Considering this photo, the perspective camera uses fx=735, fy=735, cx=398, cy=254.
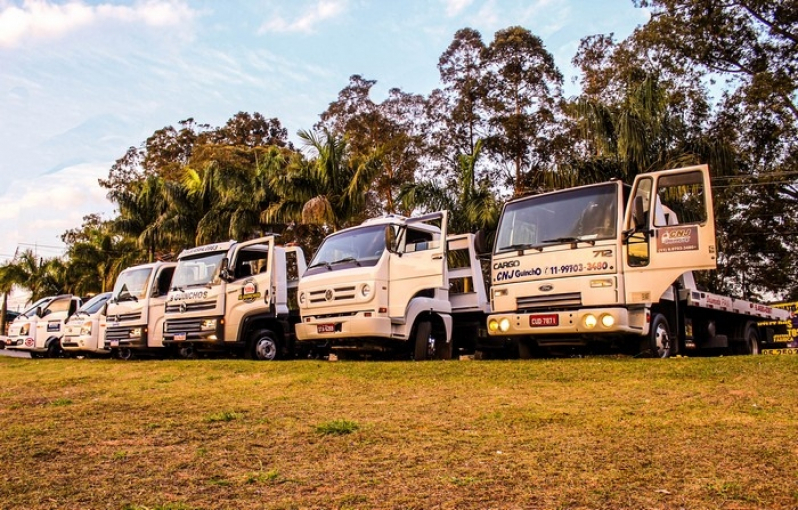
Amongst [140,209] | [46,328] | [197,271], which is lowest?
[46,328]

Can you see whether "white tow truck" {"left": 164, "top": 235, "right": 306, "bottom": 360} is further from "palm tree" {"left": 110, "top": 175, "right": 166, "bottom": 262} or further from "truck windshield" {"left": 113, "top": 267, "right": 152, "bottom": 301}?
"palm tree" {"left": 110, "top": 175, "right": 166, "bottom": 262}

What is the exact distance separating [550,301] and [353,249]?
383 cm

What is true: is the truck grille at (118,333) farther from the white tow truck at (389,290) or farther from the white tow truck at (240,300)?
the white tow truck at (389,290)

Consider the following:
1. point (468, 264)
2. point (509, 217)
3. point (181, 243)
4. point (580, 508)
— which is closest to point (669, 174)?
point (509, 217)

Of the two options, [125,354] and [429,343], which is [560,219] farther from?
[125,354]

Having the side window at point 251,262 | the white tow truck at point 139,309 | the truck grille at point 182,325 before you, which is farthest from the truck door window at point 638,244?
the white tow truck at point 139,309

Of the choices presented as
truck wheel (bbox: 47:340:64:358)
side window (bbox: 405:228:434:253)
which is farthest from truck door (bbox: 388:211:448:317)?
truck wheel (bbox: 47:340:64:358)

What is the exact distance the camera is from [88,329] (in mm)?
19312

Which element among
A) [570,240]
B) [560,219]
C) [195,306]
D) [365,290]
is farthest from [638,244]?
[195,306]

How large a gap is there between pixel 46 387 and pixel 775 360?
9.96 meters

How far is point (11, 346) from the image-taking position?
22.4m

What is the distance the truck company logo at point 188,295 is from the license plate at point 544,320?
24.3ft

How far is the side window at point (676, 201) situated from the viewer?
392 inches

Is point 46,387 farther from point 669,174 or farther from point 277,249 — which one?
point 669,174
